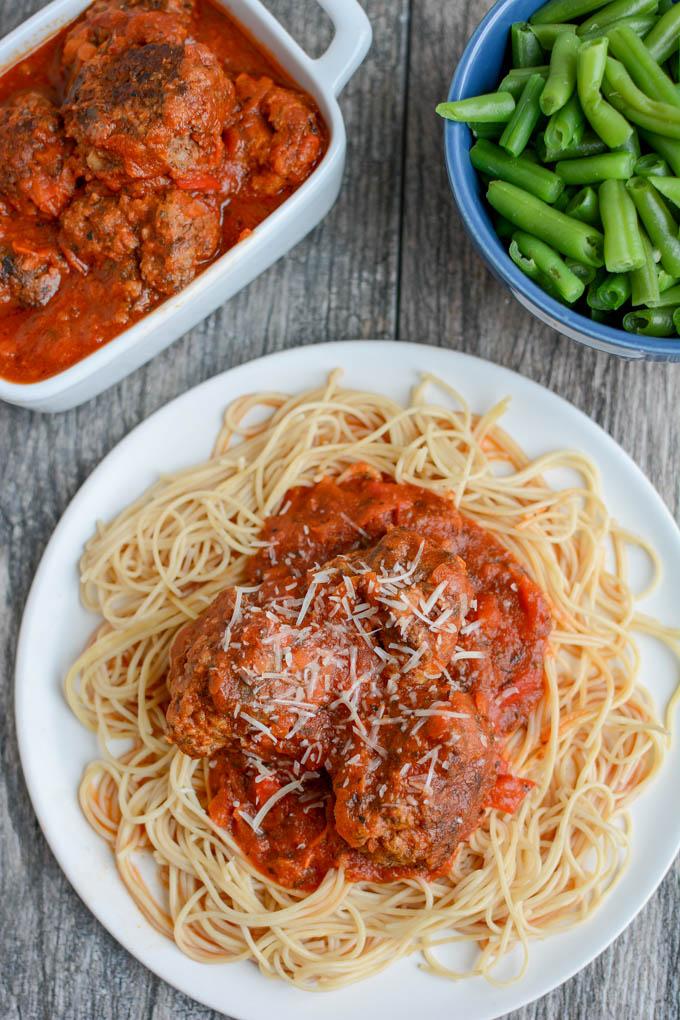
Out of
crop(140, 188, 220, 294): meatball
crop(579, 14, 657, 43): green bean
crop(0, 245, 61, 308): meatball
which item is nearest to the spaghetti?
crop(140, 188, 220, 294): meatball

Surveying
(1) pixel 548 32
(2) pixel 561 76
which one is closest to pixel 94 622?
(2) pixel 561 76

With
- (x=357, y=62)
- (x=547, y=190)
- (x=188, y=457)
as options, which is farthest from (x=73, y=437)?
(x=547, y=190)

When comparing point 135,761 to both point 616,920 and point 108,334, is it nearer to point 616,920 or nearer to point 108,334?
point 108,334

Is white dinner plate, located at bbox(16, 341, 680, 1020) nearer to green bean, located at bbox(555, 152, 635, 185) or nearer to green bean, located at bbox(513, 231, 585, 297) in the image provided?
green bean, located at bbox(513, 231, 585, 297)

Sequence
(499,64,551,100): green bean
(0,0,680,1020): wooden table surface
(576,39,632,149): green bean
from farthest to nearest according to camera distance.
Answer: (0,0,680,1020): wooden table surface < (499,64,551,100): green bean < (576,39,632,149): green bean

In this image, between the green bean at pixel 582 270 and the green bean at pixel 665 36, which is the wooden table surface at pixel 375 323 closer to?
the green bean at pixel 582 270

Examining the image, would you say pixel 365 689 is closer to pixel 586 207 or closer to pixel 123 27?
pixel 586 207
